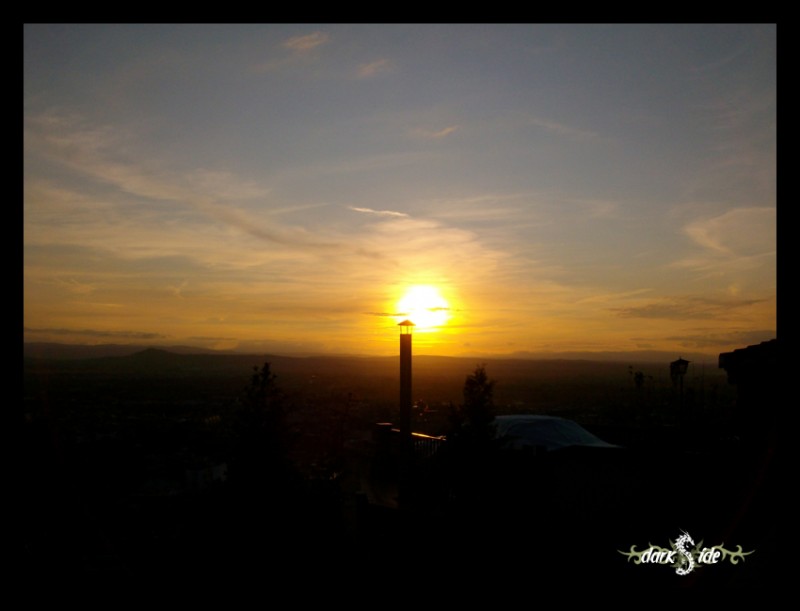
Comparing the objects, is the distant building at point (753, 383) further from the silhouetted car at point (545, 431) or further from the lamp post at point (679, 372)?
the lamp post at point (679, 372)

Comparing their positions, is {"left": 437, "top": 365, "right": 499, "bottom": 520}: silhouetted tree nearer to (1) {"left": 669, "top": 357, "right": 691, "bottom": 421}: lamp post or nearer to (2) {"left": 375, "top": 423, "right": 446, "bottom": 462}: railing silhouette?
(2) {"left": 375, "top": 423, "right": 446, "bottom": 462}: railing silhouette

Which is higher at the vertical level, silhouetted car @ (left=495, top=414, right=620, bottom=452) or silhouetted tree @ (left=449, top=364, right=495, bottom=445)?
silhouetted tree @ (left=449, top=364, right=495, bottom=445)

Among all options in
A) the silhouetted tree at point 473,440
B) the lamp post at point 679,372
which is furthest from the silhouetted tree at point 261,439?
the lamp post at point 679,372

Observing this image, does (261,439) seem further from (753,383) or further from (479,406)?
(753,383)

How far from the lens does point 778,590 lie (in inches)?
83.8

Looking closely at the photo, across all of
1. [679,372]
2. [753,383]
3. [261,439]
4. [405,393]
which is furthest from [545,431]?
[261,439]

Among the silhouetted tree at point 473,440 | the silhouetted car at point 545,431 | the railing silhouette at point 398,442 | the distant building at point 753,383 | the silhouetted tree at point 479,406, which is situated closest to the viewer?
the silhouetted tree at point 473,440

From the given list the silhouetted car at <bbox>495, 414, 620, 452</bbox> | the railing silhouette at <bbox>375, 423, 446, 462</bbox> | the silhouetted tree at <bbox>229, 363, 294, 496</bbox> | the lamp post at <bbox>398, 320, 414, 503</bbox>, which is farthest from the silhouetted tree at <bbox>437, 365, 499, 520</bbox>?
the lamp post at <bbox>398, 320, 414, 503</bbox>

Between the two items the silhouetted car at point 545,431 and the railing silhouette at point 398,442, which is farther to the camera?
the railing silhouette at point 398,442

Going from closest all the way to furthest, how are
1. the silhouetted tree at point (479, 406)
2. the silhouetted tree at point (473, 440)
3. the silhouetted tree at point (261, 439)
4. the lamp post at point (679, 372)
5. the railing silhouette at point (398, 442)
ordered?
the silhouetted tree at point (261, 439) < the silhouetted tree at point (473, 440) < the silhouetted tree at point (479, 406) < the railing silhouette at point (398, 442) < the lamp post at point (679, 372)

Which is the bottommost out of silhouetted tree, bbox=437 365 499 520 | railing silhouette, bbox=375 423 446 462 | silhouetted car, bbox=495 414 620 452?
railing silhouette, bbox=375 423 446 462

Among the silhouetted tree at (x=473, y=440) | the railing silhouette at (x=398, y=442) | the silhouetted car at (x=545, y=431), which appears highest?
the silhouetted tree at (x=473, y=440)

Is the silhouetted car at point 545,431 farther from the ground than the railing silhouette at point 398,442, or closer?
farther from the ground

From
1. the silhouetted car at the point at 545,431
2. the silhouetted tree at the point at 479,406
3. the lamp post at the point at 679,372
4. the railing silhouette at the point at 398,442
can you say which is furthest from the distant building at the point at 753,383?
the railing silhouette at the point at 398,442
